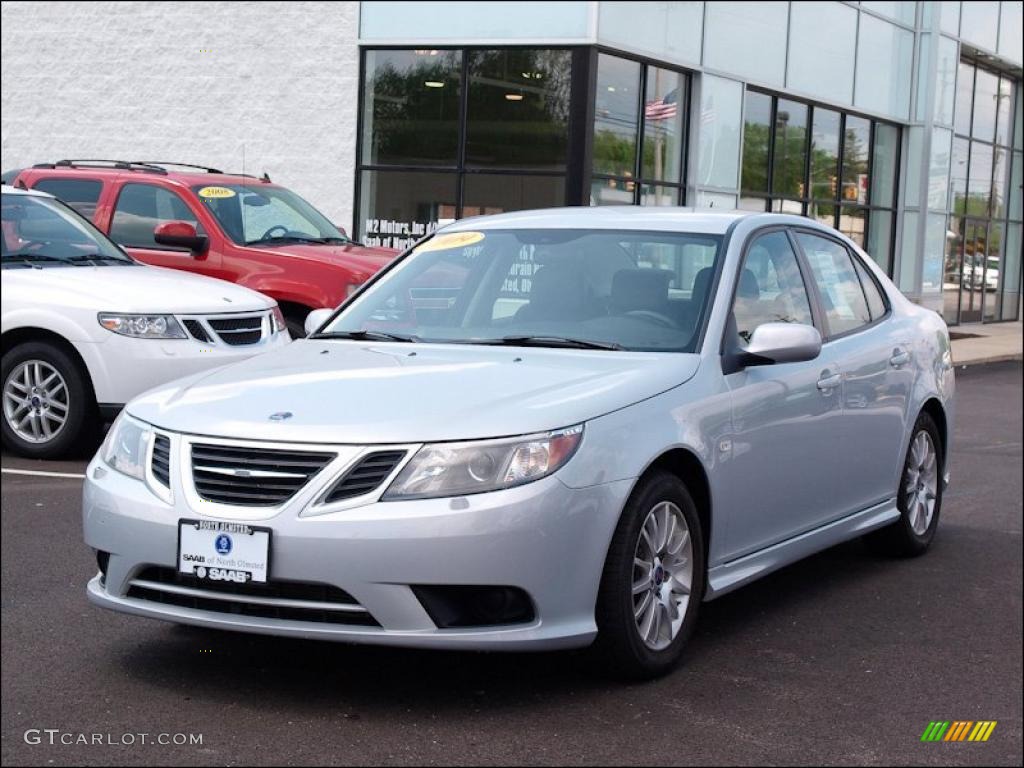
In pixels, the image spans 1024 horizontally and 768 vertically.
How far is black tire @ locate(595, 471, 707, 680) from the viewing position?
490cm

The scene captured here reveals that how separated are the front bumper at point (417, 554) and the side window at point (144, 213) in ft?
22.2

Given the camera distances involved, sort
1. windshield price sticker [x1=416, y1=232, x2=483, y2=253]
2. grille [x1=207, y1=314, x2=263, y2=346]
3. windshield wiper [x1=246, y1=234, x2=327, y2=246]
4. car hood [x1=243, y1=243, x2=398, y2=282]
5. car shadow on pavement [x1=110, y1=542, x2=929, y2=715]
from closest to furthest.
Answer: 1. car shadow on pavement [x1=110, y1=542, x2=929, y2=715]
2. windshield price sticker [x1=416, y1=232, x2=483, y2=253]
3. grille [x1=207, y1=314, x2=263, y2=346]
4. car hood [x1=243, y1=243, x2=398, y2=282]
5. windshield wiper [x1=246, y1=234, x2=327, y2=246]

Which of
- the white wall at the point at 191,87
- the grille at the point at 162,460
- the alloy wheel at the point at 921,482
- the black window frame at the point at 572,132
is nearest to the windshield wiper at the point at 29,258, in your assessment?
the white wall at the point at 191,87

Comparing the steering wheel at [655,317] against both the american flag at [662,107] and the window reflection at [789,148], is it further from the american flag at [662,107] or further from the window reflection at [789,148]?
the window reflection at [789,148]

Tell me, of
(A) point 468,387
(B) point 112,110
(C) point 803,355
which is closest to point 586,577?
(A) point 468,387

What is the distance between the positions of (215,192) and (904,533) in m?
6.39

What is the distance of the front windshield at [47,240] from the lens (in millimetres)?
8945

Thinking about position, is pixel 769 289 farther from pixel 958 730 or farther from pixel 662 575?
pixel 958 730

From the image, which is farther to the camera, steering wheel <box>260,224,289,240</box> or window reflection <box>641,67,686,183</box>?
window reflection <box>641,67,686,183</box>

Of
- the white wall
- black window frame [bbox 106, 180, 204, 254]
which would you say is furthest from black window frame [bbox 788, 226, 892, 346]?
the white wall

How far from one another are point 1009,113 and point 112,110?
996 inches

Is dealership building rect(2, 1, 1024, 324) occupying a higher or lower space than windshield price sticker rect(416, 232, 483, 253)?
higher

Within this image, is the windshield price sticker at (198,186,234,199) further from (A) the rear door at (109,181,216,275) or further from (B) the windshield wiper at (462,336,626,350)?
(B) the windshield wiper at (462,336,626,350)

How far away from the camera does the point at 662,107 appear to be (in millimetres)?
20266
